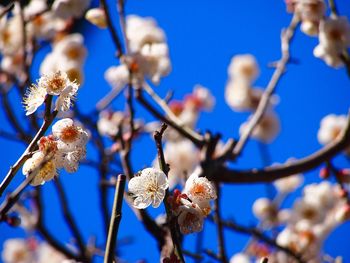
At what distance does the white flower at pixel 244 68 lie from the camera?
16.9 feet

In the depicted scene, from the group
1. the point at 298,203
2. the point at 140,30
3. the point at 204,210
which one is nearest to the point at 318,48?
the point at 140,30

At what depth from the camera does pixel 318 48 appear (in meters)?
3.10

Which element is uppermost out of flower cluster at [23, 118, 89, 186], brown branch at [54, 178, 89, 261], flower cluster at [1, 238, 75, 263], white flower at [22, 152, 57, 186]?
flower cluster at [1, 238, 75, 263]

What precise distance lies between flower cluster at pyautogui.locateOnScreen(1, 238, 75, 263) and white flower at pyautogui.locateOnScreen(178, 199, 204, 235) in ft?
11.8

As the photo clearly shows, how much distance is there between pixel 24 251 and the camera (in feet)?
16.7

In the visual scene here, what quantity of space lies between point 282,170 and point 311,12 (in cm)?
105

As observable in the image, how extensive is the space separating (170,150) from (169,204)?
3.48m

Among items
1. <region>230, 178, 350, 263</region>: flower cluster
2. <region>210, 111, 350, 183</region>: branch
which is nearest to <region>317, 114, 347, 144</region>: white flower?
<region>230, 178, 350, 263</region>: flower cluster

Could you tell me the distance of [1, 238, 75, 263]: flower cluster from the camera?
183 inches

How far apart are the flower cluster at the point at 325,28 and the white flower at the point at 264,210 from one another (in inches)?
56.0

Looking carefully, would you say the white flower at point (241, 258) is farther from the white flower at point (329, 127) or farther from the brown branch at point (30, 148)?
the brown branch at point (30, 148)

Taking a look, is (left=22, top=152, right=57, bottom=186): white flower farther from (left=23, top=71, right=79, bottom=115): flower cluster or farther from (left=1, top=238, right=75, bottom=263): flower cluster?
(left=1, top=238, right=75, bottom=263): flower cluster

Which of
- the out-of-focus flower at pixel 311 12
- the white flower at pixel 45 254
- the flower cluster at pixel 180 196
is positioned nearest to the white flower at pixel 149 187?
the flower cluster at pixel 180 196

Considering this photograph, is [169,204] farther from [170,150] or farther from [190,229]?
[170,150]
